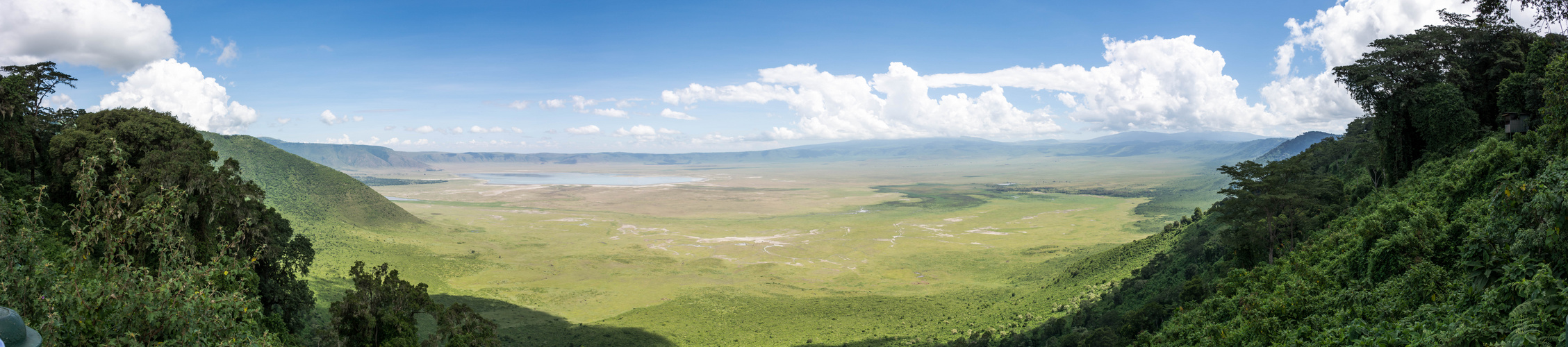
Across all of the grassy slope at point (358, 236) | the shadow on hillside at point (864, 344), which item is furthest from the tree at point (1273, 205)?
the grassy slope at point (358, 236)

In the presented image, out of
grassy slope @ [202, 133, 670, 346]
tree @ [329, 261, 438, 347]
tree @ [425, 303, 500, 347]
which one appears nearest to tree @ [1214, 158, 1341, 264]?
grassy slope @ [202, 133, 670, 346]

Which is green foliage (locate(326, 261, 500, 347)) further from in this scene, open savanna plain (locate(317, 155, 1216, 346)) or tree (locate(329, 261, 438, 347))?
open savanna plain (locate(317, 155, 1216, 346))

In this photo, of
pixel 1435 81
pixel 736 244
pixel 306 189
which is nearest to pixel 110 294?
pixel 1435 81

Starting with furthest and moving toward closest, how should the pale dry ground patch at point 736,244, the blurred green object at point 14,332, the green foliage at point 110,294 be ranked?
the pale dry ground patch at point 736,244, the green foliage at point 110,294, the blurred green object at point 14,332

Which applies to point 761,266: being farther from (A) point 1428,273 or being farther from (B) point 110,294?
(B) point 110,294

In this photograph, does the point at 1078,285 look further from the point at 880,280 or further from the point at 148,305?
the point at 148,305

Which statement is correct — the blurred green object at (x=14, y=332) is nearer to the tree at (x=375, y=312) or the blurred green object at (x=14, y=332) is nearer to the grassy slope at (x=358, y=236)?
the tree at (x=375, y=312)

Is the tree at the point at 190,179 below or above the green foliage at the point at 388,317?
above

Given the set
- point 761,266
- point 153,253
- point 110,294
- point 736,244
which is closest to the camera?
point 110,294
